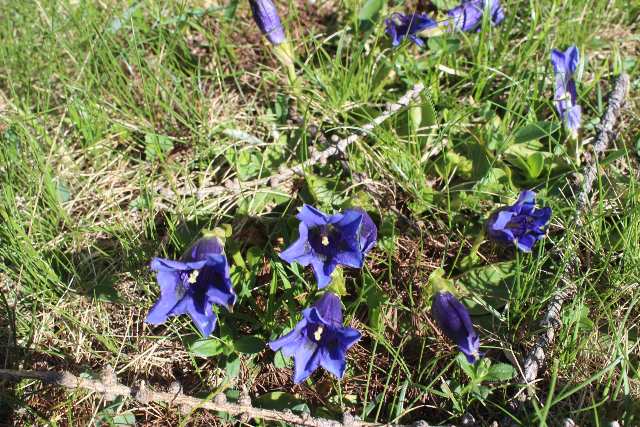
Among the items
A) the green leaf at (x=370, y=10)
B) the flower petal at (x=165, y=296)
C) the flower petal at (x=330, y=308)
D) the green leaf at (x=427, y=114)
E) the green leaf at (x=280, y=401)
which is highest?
the green leaf at (x=370, y=10)

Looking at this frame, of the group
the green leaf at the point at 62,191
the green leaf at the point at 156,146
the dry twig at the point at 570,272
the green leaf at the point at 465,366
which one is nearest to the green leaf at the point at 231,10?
the green leaf at the point at 156,146

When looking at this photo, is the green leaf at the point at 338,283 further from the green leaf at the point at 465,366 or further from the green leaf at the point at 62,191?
the green leaf at the point at 62,191

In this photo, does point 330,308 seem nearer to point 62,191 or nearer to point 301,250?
point 301,250

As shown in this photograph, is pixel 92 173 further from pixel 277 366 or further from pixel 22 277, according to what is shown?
pixel 277 366

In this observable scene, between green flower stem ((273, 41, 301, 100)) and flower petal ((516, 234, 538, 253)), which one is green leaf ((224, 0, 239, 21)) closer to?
green flower stem ((273, 41, 301, 100))

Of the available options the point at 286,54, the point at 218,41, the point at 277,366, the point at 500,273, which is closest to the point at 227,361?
the point at 277,366

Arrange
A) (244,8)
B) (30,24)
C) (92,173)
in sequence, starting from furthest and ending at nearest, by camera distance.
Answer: (244,8)
(30,24)
(92,173)
